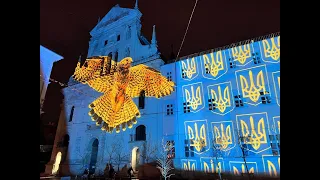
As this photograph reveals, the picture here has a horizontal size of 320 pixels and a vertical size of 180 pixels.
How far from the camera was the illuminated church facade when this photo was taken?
1722 centimetres

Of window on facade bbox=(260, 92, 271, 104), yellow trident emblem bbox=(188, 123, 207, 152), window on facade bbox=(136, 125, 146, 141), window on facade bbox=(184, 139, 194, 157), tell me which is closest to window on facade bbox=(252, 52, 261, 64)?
window on facade bbox=(260, 92, 271, 104)

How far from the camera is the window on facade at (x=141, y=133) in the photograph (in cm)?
2247

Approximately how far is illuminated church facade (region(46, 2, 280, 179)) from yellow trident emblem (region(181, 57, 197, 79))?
0.10 metres

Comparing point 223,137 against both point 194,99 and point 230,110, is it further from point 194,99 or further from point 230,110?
point 194,99

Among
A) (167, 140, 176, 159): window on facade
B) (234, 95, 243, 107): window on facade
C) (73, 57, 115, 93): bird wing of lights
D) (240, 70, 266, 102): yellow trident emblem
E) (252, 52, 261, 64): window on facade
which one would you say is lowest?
(167, 140, 176, 159): window on facade

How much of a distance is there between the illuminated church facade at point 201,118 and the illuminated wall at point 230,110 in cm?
7

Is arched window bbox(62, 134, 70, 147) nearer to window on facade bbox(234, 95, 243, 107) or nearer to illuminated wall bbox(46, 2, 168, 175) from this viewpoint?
illuminated wall bbox(46, 2, 168, 175)

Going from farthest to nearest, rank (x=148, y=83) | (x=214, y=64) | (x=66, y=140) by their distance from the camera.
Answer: (x=66, y=140) → (x=148, y=83) → (x=214, y=64)

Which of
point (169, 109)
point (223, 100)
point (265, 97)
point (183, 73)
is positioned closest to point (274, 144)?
point (265, 97)

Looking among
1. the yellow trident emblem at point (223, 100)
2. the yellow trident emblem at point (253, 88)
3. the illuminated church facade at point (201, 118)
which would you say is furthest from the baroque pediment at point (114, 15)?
the yellow trident emblem at point (253, 88)

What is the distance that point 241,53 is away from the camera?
19.6m

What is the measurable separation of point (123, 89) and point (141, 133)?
4.94m
